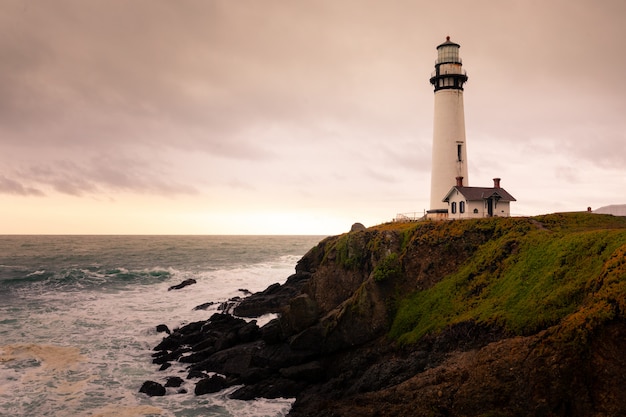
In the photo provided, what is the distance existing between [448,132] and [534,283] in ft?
78.5

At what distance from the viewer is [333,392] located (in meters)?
19.8

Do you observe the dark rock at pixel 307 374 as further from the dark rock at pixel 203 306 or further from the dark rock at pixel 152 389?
the dark rock at pixel 203 306

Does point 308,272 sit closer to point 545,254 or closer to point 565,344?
point 545,254

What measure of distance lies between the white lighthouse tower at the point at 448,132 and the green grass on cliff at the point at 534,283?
13854 mm

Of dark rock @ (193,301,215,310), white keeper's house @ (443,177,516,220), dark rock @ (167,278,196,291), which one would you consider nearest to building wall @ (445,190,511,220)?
white keeper's house @ (443,177,516,220)

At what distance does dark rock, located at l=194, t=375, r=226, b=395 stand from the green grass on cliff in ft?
31.0

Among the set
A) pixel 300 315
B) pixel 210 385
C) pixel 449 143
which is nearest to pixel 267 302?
pixel 300 315

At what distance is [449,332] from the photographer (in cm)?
1944

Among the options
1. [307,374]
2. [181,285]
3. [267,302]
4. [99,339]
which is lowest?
[99,339]

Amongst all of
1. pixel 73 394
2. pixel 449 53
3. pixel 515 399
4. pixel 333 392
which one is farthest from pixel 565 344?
pixel 449 53

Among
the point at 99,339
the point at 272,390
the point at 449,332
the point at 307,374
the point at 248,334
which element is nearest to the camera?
the point at 449,332

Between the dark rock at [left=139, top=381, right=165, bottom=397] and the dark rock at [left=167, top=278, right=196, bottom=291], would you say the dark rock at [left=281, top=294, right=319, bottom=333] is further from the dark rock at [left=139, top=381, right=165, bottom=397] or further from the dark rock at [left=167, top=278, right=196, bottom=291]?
the dark rock at [left=167, top=278, right=196, bottom=291]

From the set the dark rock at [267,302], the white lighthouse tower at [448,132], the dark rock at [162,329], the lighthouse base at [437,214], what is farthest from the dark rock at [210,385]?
the white lighthouse tower at [448,132]

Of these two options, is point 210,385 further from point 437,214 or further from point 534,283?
point 437,214
